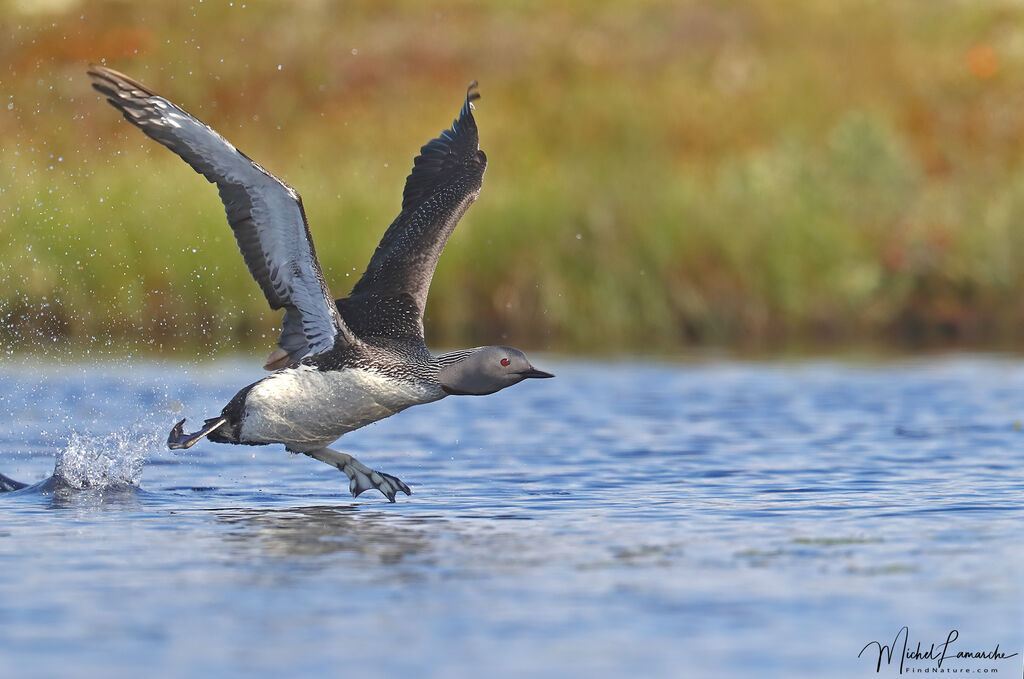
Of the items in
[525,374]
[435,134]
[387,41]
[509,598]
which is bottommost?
[509,598]

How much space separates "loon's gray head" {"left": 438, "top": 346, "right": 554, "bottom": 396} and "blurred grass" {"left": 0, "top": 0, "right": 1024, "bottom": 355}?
25.5ft

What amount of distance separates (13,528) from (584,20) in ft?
107

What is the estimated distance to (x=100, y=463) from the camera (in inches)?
378

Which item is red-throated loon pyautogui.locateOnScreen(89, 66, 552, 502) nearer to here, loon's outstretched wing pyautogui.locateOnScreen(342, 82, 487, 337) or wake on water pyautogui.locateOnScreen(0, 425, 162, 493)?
loon's outstretched wing pyautogui.locateOnScreen(342, 82, 487, 337)

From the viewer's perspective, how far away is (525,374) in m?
9.13

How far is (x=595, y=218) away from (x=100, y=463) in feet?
32.2

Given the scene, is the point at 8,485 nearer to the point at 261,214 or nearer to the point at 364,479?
the point at 364,479

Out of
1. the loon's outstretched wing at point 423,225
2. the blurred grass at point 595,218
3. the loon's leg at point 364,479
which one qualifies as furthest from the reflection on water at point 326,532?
the blurred grass at point 595,218

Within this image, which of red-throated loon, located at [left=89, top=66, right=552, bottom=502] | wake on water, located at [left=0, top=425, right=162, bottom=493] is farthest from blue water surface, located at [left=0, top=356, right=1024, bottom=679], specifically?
red-throated loon, located at [left=89, top=66, right=552, bottom=502]

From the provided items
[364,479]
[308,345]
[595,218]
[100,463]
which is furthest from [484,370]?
[595,218]

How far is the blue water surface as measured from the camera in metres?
5.64

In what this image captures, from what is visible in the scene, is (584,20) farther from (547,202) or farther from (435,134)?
(547,202)

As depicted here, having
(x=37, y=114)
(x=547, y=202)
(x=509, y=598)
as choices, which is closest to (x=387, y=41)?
(x=37, y=114)

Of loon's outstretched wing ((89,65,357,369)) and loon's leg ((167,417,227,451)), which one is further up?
loon's outstretched wing ((89,65,357,369))
